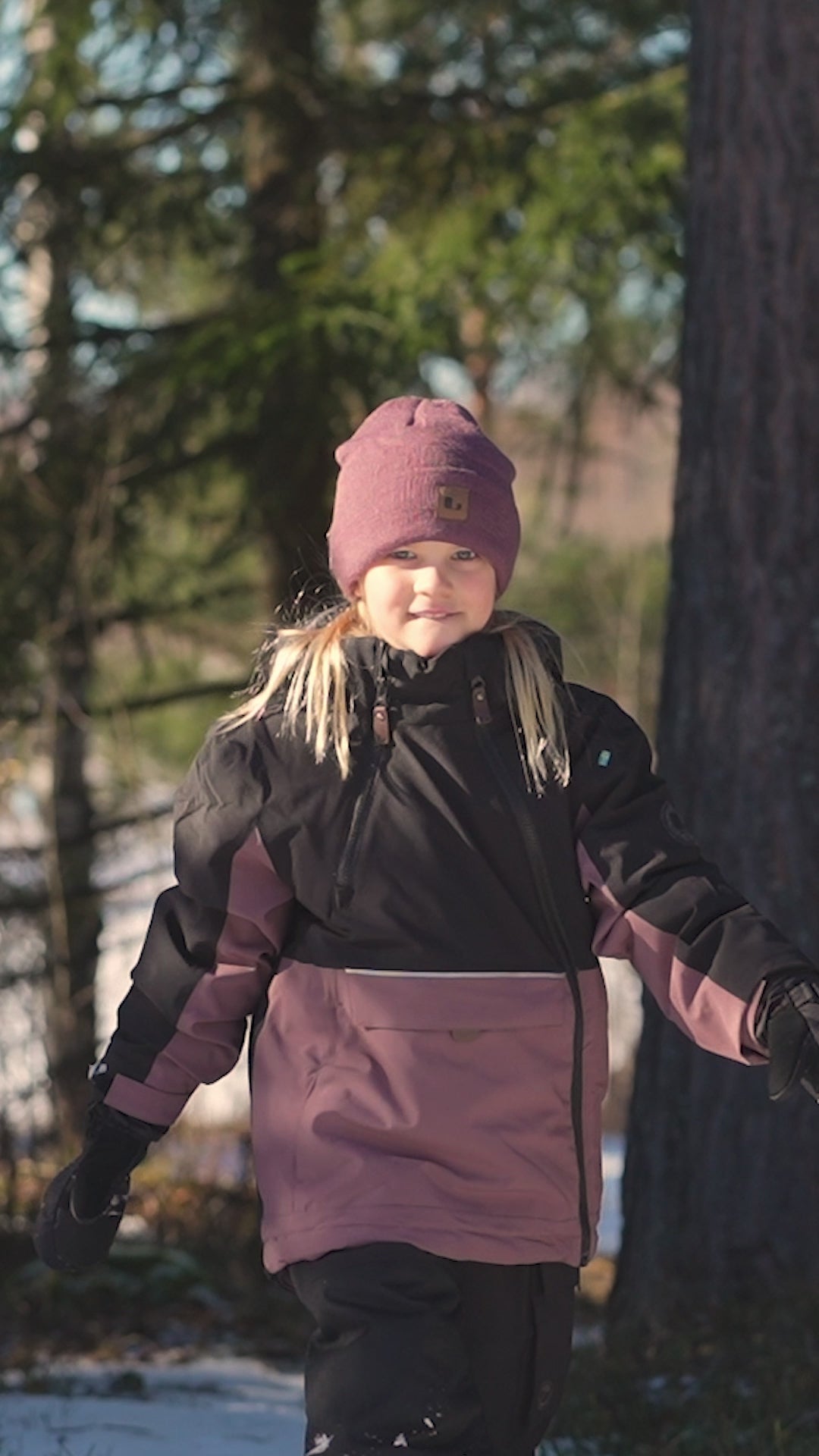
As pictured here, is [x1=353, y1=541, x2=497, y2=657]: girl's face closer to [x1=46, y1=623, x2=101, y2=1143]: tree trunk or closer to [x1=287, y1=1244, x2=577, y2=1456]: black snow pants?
[x1=287, y1=1244, x2=577, y2=1456]: black snow pants

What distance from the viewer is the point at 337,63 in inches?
431

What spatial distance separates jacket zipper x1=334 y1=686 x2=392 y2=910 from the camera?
108 inches

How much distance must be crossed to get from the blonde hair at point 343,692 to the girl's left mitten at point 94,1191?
1.96 ft

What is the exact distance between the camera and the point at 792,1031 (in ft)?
8.31

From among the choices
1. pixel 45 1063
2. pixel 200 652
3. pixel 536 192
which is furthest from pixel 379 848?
pixel 200 652

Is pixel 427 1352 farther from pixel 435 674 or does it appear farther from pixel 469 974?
pixel 435 674

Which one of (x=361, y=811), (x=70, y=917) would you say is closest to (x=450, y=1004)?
(x=361, y=811)

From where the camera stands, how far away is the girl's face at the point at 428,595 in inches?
112

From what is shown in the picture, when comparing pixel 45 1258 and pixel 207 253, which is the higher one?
pixel 207 253

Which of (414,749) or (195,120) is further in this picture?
(195,120)

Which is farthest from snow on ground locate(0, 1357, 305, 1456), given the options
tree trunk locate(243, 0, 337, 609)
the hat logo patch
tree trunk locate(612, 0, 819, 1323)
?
tree trunk locate(243, 0, 337, 609)

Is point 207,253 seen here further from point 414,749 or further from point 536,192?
point 414,749

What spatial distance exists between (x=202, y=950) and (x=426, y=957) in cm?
34

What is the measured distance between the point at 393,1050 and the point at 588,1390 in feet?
5.96
